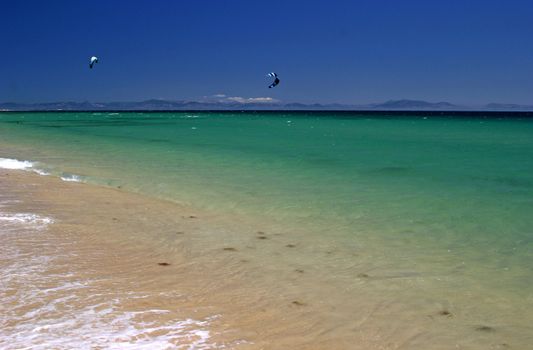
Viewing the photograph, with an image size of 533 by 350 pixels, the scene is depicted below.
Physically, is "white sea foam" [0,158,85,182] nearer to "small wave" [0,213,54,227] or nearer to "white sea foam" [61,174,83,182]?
"white sea foam" [61,174,83,182]

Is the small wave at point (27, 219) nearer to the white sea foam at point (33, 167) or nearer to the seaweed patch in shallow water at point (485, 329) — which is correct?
the white sea foam at point (33, 167)

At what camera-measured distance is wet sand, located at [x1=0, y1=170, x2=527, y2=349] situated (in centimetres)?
335

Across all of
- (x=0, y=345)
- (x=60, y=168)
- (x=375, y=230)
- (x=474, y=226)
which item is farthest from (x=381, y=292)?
(x=60, y=168)

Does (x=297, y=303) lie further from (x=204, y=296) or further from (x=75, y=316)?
(x=75, y=316)

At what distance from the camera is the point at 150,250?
5.44 meters

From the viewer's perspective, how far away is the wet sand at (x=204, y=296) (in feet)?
11.0

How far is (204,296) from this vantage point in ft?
13.5

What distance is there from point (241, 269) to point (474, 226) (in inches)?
156

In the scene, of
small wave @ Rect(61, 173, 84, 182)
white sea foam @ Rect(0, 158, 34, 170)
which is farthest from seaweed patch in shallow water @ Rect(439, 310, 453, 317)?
white sea foam @ Rect(0, 158, 34, 170)

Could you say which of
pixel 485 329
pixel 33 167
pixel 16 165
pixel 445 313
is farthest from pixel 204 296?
pixel 16 165

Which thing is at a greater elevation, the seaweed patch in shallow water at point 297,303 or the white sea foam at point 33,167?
the white sea foam at point 33,167

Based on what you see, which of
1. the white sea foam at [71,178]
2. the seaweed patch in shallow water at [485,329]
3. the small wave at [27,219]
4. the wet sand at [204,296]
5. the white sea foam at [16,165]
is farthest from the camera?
the white sea foam at [16,165]

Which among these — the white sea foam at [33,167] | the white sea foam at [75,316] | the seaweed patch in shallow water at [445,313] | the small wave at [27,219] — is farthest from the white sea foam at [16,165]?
the seaweed patch in shallow water at [445,313]

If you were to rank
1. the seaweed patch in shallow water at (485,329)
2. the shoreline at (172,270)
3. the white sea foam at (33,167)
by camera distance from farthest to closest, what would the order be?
the white sea foam at (33,167)
the seaweed patch in shallow water at (485,329)
the shoreline at (172,270)
